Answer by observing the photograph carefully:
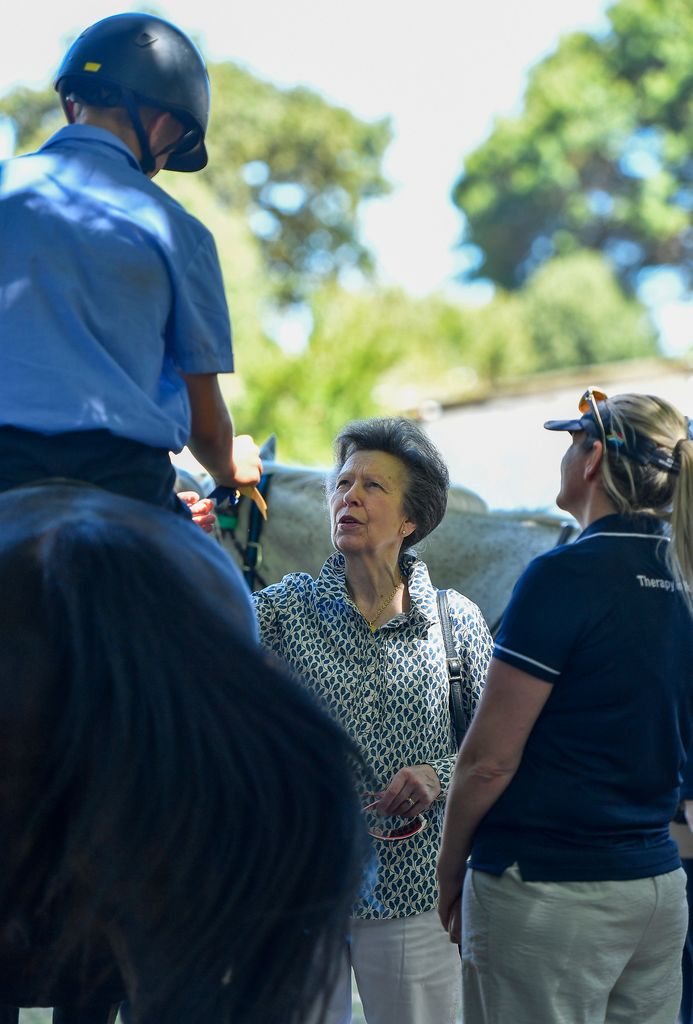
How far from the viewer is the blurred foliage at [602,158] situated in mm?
57406

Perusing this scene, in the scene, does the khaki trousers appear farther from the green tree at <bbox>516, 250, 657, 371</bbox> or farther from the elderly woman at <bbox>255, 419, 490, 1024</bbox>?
the green tree at <bbox>516, 250, 657, 371</bbox>

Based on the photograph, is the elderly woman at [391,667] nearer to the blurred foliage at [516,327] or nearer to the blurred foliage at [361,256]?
the blurred foliage at [361,256]

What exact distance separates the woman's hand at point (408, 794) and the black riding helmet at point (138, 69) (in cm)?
171

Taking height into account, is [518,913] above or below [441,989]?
above

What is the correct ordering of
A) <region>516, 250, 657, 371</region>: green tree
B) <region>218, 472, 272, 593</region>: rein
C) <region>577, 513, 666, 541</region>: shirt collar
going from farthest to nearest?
1. <region>516, 250, 657, 371</region>: green tree
2. <region>218, 472, 272, 593</region>: rein
3. <region>577, 513, 666, 541</region>: shirt collar

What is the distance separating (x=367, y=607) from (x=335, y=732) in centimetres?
174

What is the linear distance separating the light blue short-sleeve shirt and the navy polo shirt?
0.93 meters

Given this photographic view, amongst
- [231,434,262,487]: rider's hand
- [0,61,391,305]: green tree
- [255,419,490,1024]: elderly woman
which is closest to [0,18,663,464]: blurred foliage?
[0,61,391,305]: green tree

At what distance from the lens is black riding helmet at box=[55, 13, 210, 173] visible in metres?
2.75

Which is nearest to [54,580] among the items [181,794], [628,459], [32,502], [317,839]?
[32,502]

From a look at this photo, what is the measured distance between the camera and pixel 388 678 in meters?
3.57

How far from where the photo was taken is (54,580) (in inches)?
80.4

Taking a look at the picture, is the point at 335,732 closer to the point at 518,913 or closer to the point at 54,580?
the point at 54,580

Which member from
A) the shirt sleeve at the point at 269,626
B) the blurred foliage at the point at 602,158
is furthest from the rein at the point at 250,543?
the blurred foliage at the point at 602,158
